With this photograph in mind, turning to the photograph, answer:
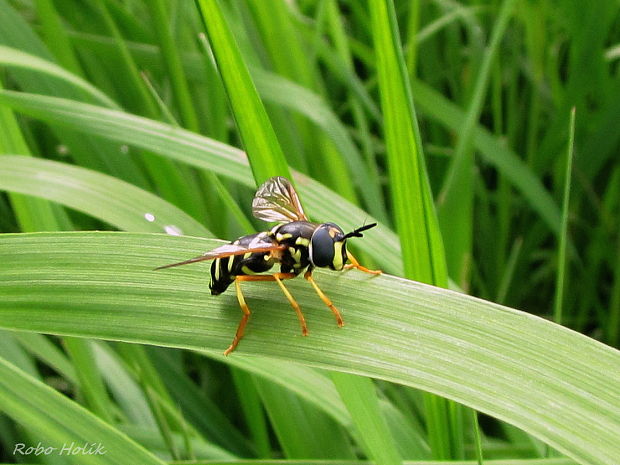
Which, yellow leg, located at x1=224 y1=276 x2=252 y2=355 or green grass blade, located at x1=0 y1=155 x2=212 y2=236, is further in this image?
green grass blade, located at x1=0 y1=155 x2=212 y2=236

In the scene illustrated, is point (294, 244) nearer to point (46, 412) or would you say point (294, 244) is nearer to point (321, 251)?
point (321, 251)

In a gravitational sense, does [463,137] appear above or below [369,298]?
above

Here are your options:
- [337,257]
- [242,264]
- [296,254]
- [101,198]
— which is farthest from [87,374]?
[337,257]

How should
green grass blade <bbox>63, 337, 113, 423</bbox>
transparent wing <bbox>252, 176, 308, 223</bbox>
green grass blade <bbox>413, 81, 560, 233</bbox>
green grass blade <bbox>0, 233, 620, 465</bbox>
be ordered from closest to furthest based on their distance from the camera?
1. green grass blade <bbox>0, 233, 620, 465</bbox>
2. transparent wing <bbox>252, 176, 308, 223</bbox>
3. green grass blade <bbox>63, 337, 113, 423</bbox>
4. green grass blade <bbox>413, 81, 560, 233</bbox>

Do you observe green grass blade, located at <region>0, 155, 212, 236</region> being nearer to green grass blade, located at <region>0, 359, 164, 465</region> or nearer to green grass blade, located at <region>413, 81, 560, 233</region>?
green grass blade, located at <region>0, 359, 164, 465</region>

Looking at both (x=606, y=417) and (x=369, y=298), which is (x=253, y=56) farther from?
(x=606, y=417)

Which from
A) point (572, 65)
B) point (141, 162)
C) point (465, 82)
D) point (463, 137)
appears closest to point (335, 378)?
point (463, 137)

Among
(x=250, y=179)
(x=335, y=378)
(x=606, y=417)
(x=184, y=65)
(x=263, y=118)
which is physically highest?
(x=184, y=65)

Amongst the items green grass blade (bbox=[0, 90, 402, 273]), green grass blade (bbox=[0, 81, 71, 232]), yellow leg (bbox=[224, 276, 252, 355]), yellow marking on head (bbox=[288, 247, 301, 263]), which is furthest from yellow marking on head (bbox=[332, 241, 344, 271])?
green grass blade (bbox=[0, 81, 71, 232])
